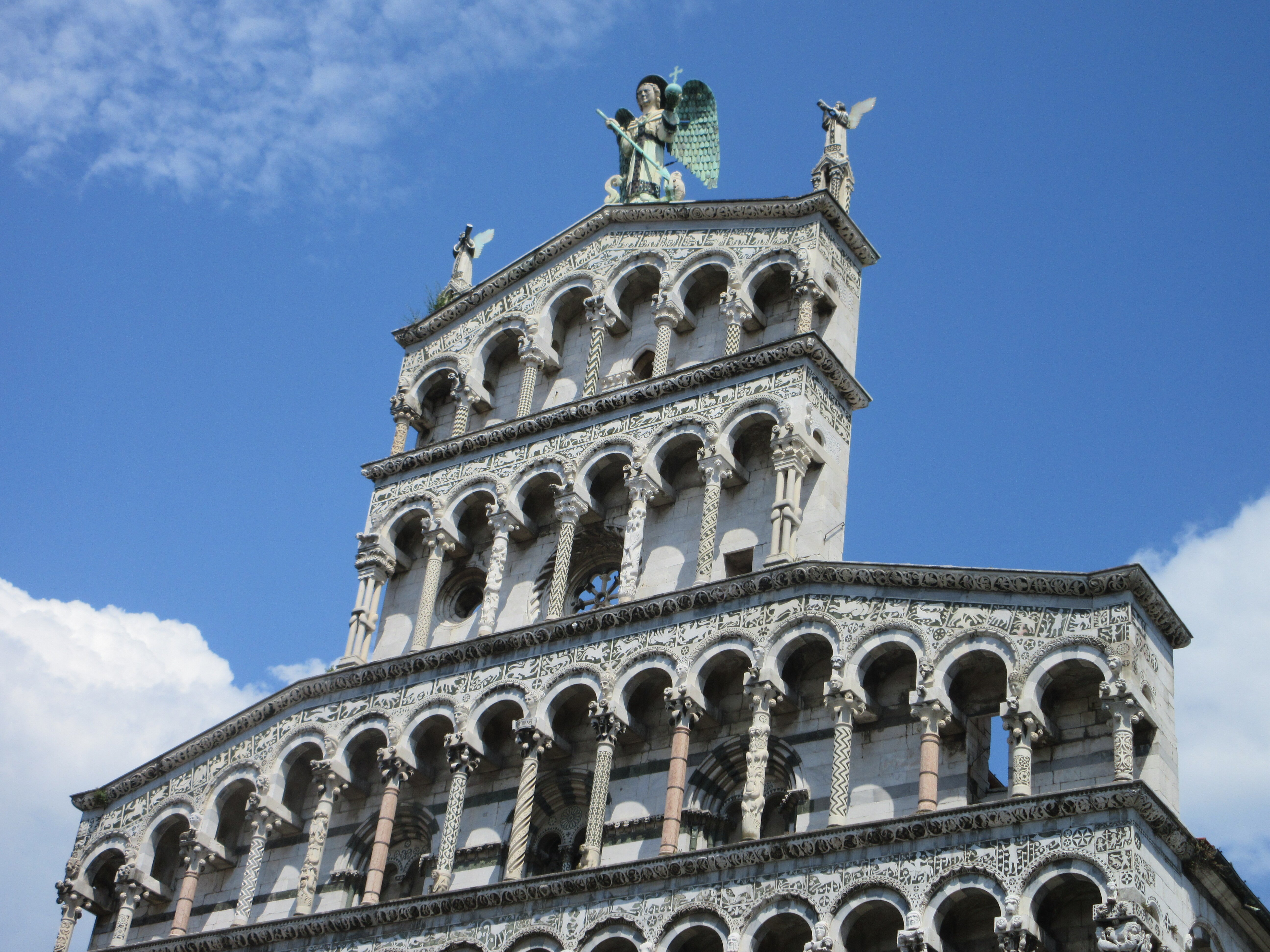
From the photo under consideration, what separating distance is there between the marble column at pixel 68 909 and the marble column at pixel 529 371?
33.0 feet

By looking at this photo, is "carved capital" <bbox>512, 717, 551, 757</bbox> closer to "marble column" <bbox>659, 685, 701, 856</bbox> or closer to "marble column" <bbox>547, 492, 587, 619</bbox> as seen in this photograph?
"marble column" <bbox>659, 685, 701, 856</bbox>

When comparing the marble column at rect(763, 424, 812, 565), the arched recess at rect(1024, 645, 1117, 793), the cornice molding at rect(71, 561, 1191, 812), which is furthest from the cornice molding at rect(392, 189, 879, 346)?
the arched recess at rect(1024, 645, 1117, 793)

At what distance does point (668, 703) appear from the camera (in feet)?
82.6

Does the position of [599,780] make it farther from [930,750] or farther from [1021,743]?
[1021,743]

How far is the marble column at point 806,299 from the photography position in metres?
29.2

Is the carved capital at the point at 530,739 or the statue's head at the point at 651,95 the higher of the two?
the statue's head at the point at 651,95

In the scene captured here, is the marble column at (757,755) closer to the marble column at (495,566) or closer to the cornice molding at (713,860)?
the cornice molding at (713,860)

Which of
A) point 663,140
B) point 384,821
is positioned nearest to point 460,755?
point 384,821

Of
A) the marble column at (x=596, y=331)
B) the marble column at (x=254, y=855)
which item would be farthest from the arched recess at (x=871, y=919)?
the marble column at (x=596, y=331)

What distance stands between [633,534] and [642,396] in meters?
2.49

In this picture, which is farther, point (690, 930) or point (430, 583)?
point (430, 583)

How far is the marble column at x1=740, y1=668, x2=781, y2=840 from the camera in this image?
23594 millimetres

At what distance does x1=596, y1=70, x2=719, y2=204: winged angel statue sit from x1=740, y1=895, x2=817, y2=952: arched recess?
14974mm

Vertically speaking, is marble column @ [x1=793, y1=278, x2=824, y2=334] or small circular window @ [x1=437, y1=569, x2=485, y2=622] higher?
marble column @ [x1=793, y1=278, x2=824, y2=334]
